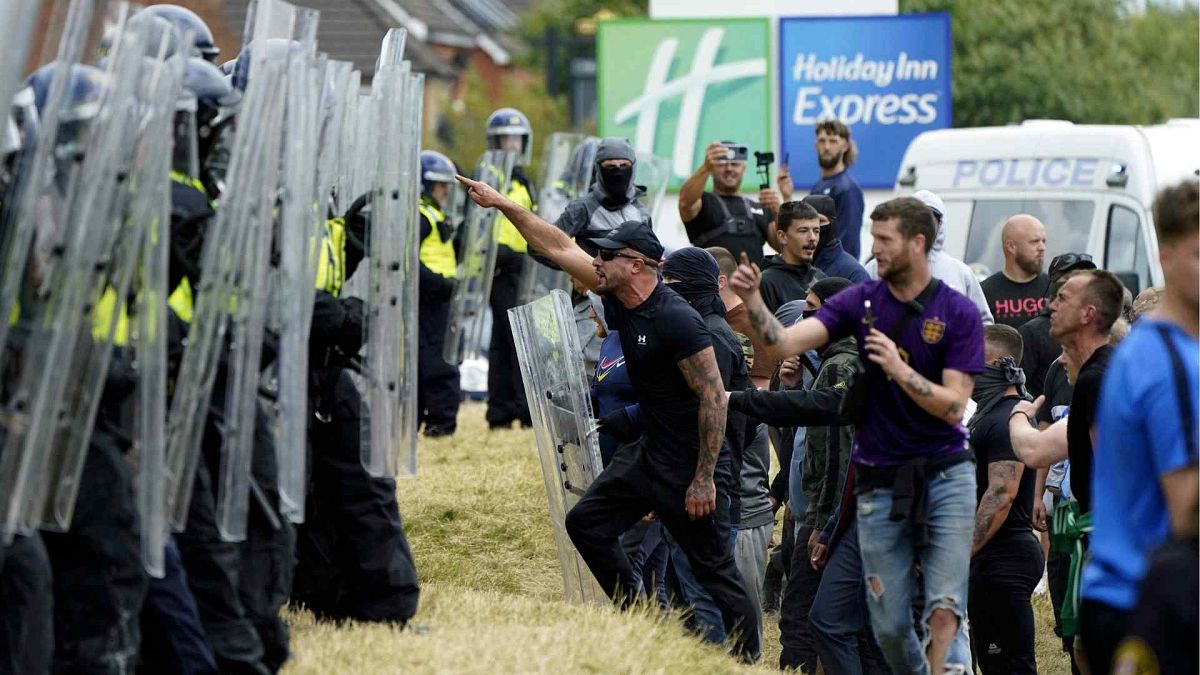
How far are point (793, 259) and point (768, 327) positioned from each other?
3264 mm

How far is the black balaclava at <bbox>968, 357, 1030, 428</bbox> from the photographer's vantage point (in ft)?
26.2

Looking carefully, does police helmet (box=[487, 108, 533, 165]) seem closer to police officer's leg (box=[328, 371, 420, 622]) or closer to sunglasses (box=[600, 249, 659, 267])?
sunglasses (box=[600, 249, 659, 267])

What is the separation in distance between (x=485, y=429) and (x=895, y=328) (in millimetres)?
8345

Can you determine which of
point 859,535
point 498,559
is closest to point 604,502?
point 859,535

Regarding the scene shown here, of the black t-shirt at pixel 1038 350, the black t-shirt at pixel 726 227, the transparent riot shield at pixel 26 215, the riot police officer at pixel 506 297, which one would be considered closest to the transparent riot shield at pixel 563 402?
the black t-shirt at pixel 1038 350

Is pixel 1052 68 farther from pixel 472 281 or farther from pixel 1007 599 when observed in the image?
pixel 1007 599

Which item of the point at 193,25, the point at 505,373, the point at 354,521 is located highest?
the point at 193,25

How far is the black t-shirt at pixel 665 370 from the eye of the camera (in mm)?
7676

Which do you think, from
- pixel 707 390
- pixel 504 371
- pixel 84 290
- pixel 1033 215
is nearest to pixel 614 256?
Result: pixel 707 390

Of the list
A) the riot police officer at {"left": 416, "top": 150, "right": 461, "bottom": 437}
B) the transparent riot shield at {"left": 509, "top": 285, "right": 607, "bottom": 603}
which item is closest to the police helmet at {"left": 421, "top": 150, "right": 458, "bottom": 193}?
the riot police officer at {"left": 416, "top": 150, "right": 461, "bottom": 437}

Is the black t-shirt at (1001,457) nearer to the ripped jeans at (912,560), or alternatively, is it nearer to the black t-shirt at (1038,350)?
the ripped jeans at (912,560)

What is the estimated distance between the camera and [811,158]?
20.4 meters

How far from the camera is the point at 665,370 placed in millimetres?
7801

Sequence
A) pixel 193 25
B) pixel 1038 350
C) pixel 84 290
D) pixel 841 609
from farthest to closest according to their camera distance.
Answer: pixel 1038 350
pixel 841 609
pixel 193 25
pixel 84 290
